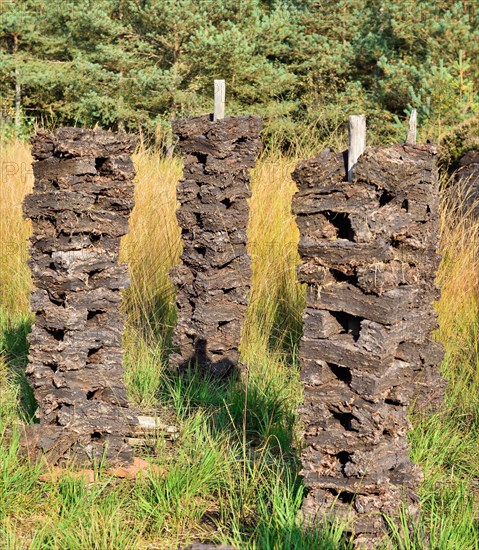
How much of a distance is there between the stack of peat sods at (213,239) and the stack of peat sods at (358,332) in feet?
8.39

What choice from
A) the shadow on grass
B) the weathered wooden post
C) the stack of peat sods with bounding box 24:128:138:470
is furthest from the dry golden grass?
the stack of peat sods with bounding box 24:128:138:470

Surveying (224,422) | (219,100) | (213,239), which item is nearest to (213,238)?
(213,239)

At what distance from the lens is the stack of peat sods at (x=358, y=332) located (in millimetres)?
3744

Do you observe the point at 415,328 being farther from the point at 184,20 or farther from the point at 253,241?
the point at 184,20

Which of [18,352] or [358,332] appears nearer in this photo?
[358,332]

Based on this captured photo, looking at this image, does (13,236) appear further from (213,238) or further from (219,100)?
(219,100)

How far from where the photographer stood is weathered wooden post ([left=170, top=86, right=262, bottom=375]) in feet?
21.3

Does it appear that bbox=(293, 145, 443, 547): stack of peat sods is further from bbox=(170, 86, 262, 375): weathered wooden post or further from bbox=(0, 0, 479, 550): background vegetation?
bbox=(170, 86, 262, 375): weathered wooden post

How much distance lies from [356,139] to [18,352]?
4174 mm

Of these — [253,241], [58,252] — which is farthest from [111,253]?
[253,241]

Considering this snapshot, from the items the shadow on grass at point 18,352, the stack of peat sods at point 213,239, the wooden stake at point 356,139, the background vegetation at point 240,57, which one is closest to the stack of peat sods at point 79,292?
the shadow on grass at point 18,352

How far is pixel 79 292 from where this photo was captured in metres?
4.99

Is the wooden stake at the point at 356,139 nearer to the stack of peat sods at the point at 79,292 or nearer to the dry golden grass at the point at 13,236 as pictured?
the stack of peat sods at the point at 79,292

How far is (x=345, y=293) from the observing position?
12.6 ft
